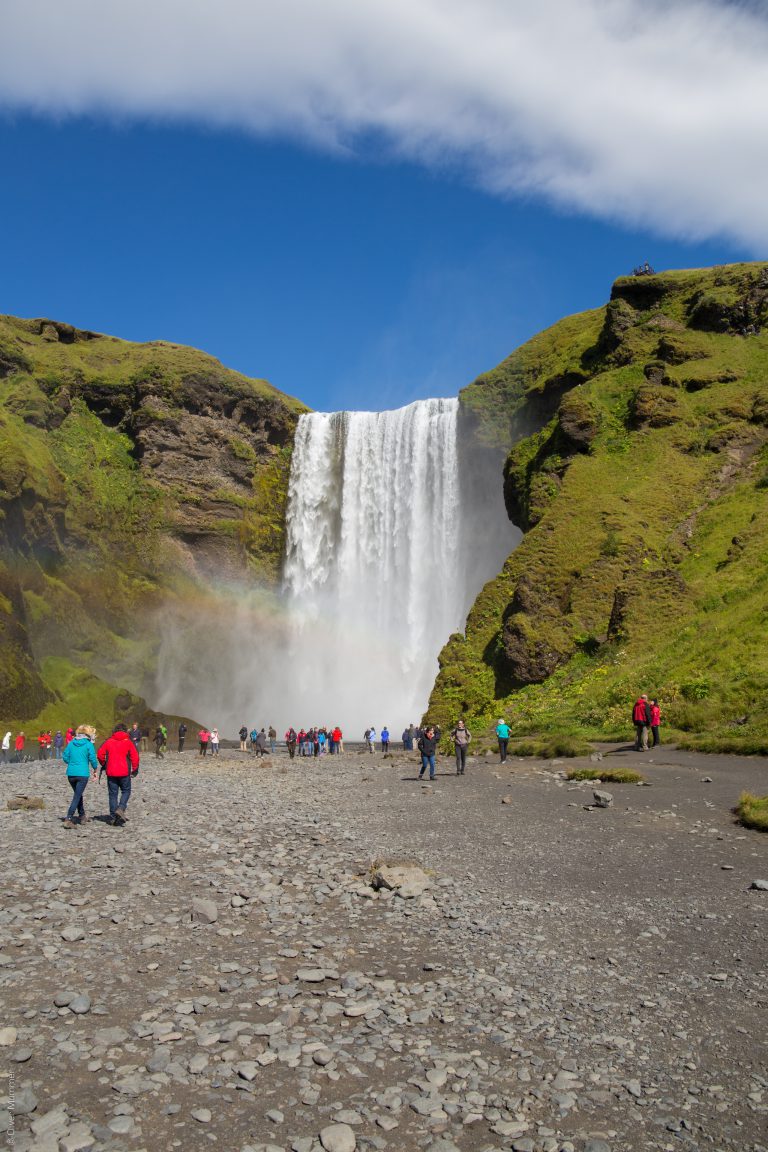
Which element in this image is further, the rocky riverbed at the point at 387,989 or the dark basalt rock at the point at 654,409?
the dark basalt rock at the point at 654,409

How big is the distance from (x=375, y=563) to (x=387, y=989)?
56.7 m

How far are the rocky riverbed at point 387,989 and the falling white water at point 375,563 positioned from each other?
4289cm

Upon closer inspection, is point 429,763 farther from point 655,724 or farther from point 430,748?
point 655,724

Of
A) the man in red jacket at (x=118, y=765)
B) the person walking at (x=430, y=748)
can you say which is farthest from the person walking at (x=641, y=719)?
the man in red jacket at (x=118, y=765)

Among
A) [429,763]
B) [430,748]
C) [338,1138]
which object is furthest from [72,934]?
[429,763]

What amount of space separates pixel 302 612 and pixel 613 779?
4878cm

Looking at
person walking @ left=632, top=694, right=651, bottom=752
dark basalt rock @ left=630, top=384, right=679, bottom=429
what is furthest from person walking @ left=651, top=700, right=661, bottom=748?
dark basalt rock @ left=630, top=384, right=679, bottom=429

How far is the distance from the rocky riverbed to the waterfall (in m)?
42.6

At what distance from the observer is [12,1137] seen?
4.84m

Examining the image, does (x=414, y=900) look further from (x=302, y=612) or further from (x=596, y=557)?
(x=302, y=612)

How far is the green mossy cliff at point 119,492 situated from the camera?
5353 centimetres

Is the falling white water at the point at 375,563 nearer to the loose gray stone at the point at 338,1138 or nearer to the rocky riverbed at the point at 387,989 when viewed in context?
the rocky riverbed at the point at 387,989

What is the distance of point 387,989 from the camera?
7215 millimetres

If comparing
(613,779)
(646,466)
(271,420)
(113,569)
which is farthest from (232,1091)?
(271,420)
